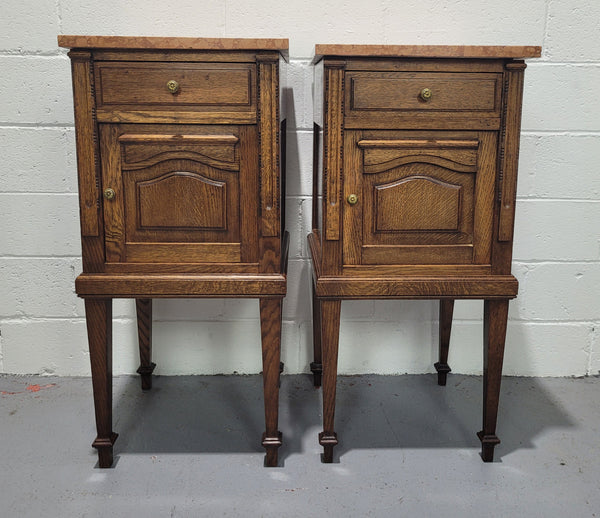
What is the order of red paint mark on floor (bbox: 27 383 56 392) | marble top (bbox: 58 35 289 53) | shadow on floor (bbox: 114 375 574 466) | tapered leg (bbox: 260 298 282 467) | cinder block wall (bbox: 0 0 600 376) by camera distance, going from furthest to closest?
red paint mark on floor (bbox: 27 383 56 392)
cinder block wall (bbox: 0 0 600 376)
shadow on floor (bbox: 114 375 574 466)
tapered leg (bbox: 260 298 282 467)
marble top (bbox: 58 35 289 53)

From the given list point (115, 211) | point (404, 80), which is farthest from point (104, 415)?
point (404, 80)

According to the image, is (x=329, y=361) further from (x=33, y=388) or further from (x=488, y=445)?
(x=33, y=388)

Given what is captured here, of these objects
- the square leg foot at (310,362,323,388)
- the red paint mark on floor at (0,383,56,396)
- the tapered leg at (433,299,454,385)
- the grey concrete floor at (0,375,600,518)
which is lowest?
the grey concrete floor at (0,375,600,518)

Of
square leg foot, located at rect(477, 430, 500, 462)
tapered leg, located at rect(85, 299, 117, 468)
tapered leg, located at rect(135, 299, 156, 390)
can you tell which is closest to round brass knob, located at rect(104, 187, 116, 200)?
tapered leg, located at rect(85, 299, 117, 468)

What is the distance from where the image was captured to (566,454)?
181cm

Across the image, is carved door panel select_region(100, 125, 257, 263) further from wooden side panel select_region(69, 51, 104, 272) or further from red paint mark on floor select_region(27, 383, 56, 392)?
red paint mark on floor select_region(27, 383, 56, 392)

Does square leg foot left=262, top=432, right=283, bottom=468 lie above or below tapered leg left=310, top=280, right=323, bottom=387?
below

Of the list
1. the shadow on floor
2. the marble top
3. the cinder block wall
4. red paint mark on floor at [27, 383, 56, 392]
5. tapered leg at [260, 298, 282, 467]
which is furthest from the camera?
red paint mark on floor at [27, 383, 56, 392]

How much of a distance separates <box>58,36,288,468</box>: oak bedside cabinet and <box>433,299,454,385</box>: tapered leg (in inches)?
33.0

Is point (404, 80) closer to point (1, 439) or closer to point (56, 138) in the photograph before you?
point (56, 138)

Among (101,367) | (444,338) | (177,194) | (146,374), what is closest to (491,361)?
(444,338)

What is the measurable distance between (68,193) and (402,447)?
1465mm

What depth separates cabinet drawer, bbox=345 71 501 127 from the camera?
155 cm

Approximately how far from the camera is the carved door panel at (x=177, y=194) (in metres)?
1.57
